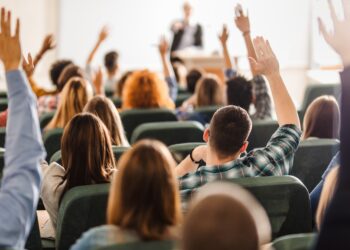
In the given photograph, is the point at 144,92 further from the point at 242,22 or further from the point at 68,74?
the point at 242,22

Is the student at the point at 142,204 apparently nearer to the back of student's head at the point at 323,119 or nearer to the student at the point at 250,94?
the back of student's head at the point at 323,119

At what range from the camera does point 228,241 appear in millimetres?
1448

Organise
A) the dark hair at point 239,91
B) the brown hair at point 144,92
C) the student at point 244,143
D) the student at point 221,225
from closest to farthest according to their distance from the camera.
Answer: the student at point 221,225 < the student at point 244,143 < the dark hair at point 239,91 < the brown hair at point 144,92

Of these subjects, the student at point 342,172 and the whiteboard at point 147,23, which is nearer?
the student at point 342,172

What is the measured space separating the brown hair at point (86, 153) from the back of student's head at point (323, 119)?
57.3 inches

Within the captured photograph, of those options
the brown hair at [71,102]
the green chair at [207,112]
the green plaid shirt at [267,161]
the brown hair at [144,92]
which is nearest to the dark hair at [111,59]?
the brown hair at [144,92]

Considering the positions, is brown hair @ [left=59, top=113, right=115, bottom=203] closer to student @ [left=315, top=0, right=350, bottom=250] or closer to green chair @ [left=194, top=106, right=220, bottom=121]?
student @ [left=315, top=0, right=350, bottom=250]

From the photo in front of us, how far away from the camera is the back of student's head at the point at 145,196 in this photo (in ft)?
6.13

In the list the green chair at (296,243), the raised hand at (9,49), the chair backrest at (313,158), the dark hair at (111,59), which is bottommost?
the chair backrest at (313,158)

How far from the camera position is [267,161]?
2828 mm

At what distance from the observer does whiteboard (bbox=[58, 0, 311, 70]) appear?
11.7 meters

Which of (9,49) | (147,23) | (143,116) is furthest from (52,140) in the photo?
(147,23)

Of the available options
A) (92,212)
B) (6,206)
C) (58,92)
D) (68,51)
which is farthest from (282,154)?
(68,51)

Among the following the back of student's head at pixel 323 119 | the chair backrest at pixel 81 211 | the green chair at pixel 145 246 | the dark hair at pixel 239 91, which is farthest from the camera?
the dark hair at pixel 239 91
